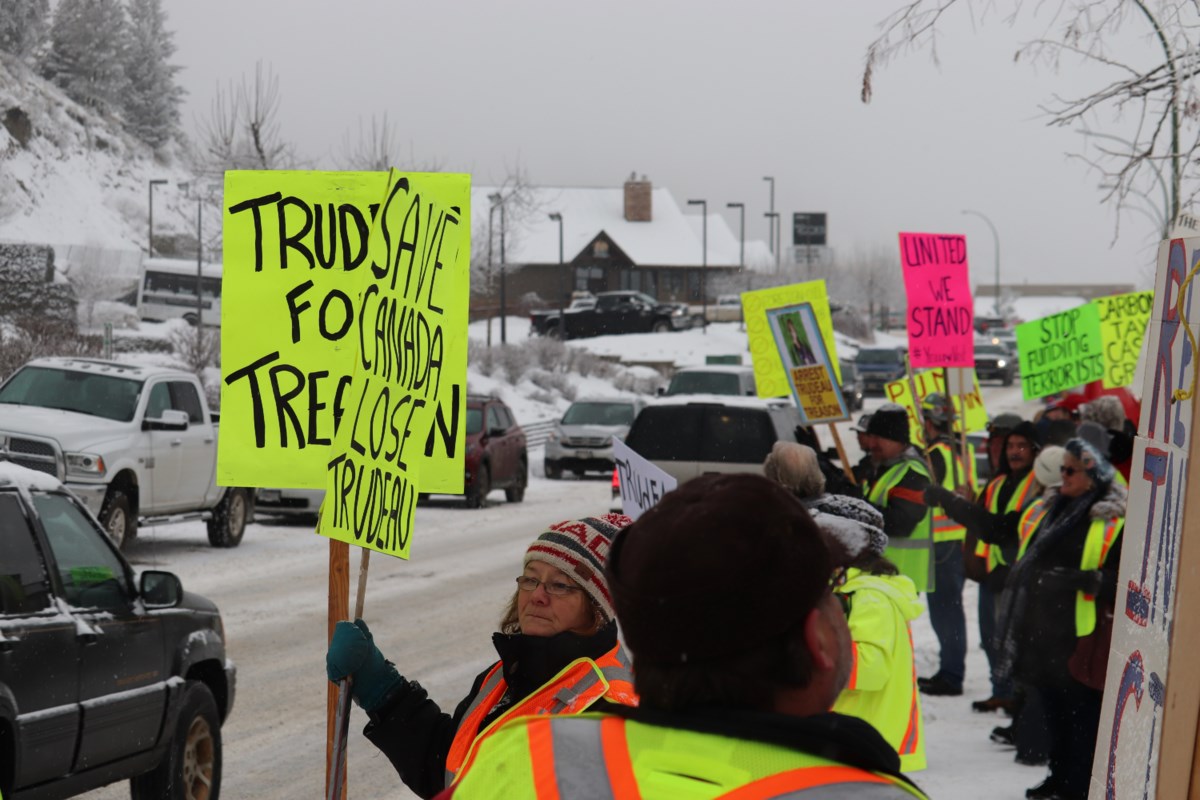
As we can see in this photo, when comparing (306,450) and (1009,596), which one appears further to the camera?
(1009,596)

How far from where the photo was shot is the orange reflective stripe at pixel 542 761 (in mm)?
1659

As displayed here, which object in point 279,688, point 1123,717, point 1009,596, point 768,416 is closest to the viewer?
point 1123,717

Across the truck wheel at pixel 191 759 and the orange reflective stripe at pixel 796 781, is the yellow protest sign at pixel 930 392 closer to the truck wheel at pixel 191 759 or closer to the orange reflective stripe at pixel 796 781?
the truck wheel at pixel 191 759

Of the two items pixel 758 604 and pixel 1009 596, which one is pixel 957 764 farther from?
pixel 758 604

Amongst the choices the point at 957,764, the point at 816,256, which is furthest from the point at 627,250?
the point at 957,764

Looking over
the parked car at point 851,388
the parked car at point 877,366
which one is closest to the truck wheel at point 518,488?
the parked car at point 851,388

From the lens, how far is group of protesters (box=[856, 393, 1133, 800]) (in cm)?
638

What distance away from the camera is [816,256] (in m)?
124

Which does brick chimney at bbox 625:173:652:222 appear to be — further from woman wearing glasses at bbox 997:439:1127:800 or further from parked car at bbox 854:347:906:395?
woman wearing glasses at bbox 997:439:1127:800

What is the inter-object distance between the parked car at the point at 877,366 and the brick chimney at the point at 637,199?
3674cm

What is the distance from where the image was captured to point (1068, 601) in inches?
252

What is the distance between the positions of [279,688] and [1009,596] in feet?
16.4

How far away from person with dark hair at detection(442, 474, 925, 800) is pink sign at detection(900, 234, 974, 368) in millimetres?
8738

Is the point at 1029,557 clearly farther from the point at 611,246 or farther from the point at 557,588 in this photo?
the point at 611,246
